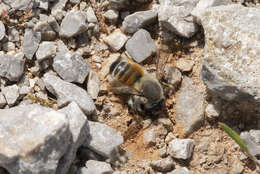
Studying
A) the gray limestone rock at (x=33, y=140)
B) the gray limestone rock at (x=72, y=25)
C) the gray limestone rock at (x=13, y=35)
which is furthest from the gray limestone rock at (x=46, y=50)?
the gray limestone rock at (x=33, y=140)

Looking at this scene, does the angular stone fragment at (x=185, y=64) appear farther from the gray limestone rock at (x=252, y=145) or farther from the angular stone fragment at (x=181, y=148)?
the gray limestone rock at (x=252, y=145)

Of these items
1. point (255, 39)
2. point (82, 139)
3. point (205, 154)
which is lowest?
point (205, 154)

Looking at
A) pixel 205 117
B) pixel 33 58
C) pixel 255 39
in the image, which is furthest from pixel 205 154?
pixel 33 58

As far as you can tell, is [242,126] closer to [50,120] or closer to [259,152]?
[259,152]

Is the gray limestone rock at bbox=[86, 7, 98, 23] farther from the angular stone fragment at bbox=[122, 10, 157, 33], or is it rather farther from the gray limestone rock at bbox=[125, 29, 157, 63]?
the gray limestone rock at bbox=[125, 29, 157, 63]

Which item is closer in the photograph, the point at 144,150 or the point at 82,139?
the point at 82,139

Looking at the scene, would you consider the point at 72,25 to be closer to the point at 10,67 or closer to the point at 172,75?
the point at 10,67

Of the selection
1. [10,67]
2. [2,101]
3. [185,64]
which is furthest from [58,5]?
[185,64]
